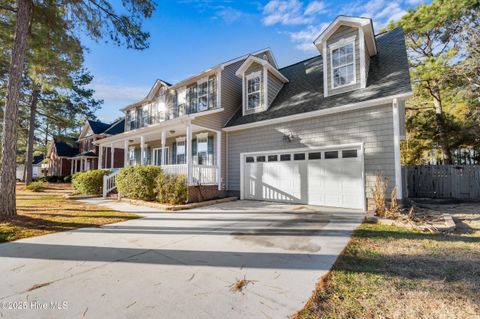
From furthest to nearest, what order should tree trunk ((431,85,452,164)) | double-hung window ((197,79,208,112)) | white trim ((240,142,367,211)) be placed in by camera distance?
tree trunk ((431,85,452,164))
double-hung window ((197,79,208,112))
white trim ((240,142,367,211))

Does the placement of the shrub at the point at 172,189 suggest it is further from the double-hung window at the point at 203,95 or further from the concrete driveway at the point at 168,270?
the double-hung window at the point at 203,95

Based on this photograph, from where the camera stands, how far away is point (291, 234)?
16.0 feet

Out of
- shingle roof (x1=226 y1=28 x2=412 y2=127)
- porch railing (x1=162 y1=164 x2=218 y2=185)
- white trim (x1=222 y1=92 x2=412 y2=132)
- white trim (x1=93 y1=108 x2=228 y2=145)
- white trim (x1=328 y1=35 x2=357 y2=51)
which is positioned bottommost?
porch railing (x1=162 y1=164 x2=218 y2=185)

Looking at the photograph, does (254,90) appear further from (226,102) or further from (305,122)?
(305,122)

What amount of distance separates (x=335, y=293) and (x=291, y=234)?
91.9 inches

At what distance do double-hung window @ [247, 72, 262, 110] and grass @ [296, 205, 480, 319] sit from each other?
8.39 metres

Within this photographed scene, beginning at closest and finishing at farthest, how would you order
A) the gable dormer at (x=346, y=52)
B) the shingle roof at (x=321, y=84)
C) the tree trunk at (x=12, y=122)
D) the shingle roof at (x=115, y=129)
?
the tree trunk at (x=12, y=122), the shingle roof at (x=321, y=84), the gable dormer at (x=346, y=52), the shingle roof at (x=115, y=129)

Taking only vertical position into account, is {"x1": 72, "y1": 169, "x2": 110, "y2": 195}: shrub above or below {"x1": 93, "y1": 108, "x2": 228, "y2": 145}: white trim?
below

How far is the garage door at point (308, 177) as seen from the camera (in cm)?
772

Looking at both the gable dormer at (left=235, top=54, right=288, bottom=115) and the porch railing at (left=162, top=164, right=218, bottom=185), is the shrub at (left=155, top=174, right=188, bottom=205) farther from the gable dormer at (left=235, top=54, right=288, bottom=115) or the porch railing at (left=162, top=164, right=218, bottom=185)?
the gable dormer at (left=235, top=54, right=288, bottom=115)

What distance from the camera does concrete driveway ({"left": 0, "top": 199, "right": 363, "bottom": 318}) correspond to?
2277 millimetres

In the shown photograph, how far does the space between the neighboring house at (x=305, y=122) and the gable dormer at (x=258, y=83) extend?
5cm

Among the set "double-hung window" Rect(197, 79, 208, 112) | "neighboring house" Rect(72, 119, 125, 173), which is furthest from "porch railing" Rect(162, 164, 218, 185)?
"neighboring house" Rect(72, 119, 125, 173)

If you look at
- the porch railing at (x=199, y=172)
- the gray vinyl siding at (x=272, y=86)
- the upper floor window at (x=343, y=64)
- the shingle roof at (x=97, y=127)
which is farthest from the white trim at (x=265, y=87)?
the shingle roof at (x=97, y=127)
